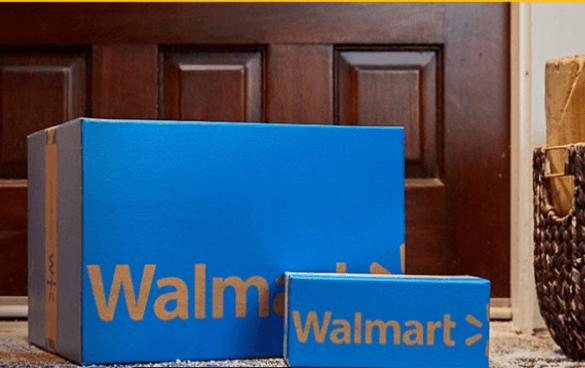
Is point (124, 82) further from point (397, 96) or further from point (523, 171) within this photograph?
point (523, 171)

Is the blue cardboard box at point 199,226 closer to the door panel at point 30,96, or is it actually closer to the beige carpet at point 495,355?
the beige carpet at point 495,355

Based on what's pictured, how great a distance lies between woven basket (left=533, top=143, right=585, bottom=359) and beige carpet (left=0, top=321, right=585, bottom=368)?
4 centimetres

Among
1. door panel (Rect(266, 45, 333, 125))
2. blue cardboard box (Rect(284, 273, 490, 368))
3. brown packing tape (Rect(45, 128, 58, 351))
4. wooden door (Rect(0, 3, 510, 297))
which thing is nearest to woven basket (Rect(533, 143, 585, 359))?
blue cardboard box (Rect(284, 273, 490, 368))

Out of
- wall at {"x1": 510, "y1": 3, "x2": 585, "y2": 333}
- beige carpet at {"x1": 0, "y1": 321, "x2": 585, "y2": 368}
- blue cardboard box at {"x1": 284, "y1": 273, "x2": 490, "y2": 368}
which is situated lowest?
beige carpet at {"x1": 0, "y1": 321, "x2": 585, "y2": 368}

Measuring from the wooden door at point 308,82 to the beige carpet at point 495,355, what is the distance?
6.1 inches

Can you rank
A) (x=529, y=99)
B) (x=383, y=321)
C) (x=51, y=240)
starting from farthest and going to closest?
(x=529, y=99) < (x=51, y=240) < (x=383, y=321)

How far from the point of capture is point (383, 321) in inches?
39.7

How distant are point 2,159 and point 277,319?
675mm

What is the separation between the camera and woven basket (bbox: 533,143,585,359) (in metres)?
1.11

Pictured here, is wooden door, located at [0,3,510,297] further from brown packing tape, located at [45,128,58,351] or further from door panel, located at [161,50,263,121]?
brown packing tape, located at [45,128,58,351]

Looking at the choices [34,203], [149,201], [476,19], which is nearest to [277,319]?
[149,201]

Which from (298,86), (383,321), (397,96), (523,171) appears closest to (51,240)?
(383,321)

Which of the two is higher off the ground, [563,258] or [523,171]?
[523,171]

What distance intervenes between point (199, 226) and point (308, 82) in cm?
55
